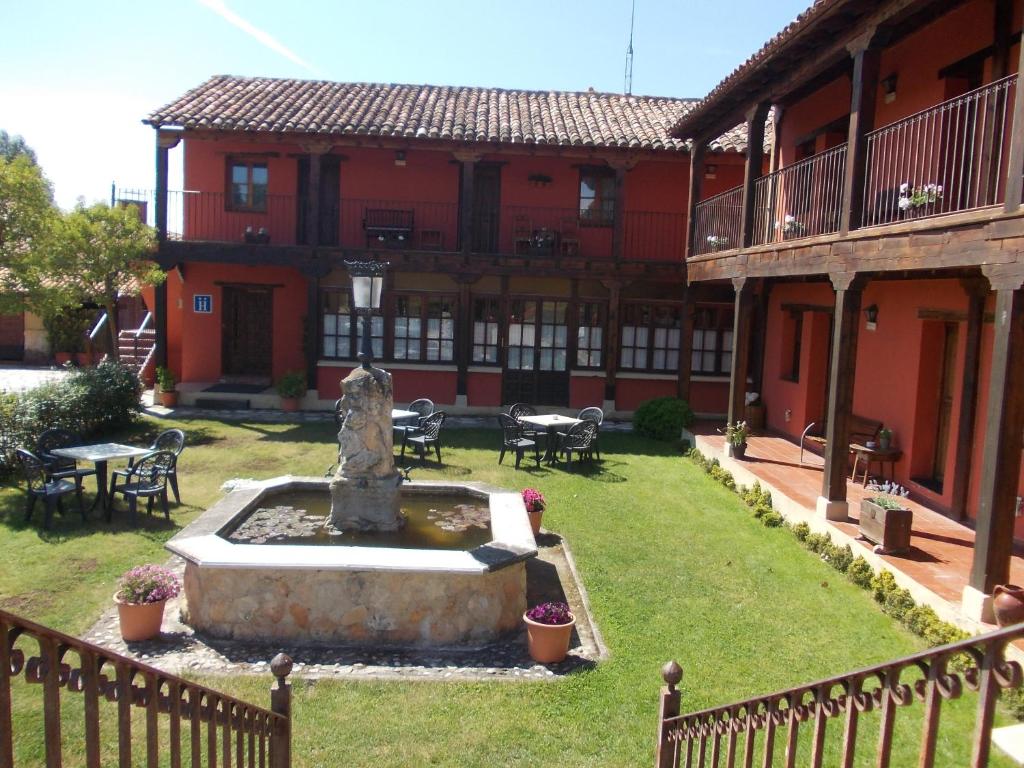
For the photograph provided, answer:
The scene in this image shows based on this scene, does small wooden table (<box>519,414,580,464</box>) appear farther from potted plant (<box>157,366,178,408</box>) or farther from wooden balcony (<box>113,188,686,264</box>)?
potted plant (<box>157,366,178,408</box>)

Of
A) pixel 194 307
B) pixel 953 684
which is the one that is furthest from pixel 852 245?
pixel 194 307

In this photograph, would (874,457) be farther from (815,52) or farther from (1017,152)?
(1017,152)

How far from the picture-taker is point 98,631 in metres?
6.40

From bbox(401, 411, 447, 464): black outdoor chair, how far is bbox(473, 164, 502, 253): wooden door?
624 centimetres

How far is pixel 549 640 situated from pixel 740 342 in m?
7.71

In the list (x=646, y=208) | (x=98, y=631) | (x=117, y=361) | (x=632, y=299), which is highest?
(x=646, y=208)

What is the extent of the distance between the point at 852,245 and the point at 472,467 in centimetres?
642

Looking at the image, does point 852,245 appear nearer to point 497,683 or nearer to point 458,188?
point 497,683

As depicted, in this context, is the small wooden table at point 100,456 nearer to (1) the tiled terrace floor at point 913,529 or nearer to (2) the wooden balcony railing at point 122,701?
(2) the wooden balcony railing at point 122,701

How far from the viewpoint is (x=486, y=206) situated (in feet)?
59.1

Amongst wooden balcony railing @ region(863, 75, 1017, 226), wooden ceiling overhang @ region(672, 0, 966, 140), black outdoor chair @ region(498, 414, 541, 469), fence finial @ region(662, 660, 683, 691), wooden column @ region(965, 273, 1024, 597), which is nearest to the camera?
fence finial @ region(662, 660, 683, 691)

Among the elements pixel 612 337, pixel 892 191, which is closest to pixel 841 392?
pixel 892 191

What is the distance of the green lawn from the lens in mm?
4984

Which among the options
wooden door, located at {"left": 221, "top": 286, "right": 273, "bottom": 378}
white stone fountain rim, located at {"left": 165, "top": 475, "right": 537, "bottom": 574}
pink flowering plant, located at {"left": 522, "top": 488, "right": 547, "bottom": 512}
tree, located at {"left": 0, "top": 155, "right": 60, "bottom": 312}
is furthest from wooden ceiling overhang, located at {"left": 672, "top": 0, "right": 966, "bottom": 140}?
tree, located at {"left": 0, "top": 155, "right": 60, "bottom": 312}
